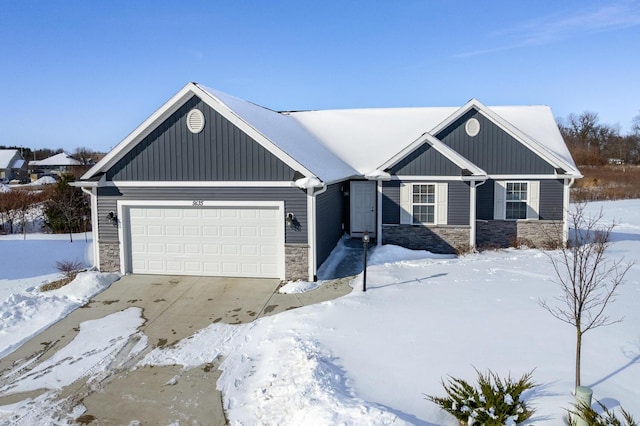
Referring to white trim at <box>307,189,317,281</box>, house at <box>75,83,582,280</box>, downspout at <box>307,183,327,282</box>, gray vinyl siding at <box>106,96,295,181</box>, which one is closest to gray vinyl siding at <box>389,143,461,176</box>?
house at <box>75,83,582,280</box>

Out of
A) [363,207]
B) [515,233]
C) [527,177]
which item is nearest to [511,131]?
[527,177]

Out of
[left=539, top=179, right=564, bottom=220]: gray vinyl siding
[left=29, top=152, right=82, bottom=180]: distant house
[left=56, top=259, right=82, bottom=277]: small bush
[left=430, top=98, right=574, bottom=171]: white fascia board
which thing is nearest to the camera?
[left=56, top=259, right=82, bottom=277]: small bush

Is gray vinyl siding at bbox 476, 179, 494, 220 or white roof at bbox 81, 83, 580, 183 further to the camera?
gray vinyl siding at bbox 476, 179, 494, 220

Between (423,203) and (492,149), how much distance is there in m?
3.13

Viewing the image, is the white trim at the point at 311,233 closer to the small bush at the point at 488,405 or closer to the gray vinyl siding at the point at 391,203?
the gray vinyl siding at the point at 391,203

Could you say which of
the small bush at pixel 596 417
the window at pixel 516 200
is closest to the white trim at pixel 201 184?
the small bush at pixel 596 417

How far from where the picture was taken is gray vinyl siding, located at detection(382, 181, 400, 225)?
14.8 m

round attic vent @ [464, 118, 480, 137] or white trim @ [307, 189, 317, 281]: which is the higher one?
round attic vent @ [464, 118, 480, 137]

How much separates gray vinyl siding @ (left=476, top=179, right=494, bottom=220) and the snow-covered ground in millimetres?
4456

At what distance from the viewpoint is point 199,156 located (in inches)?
457

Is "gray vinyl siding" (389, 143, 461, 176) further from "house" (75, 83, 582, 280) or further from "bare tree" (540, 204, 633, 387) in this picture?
"bare tree" (540, 204, 633, 387)

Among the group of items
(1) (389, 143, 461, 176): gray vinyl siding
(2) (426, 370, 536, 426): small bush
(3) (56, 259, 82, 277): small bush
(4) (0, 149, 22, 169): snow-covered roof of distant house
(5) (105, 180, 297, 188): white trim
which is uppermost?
(4) (0, 149, 22, 169): snow-covered roof of distant house

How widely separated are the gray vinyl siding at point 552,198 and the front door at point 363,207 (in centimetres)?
558

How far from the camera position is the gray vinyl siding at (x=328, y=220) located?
470 inches
